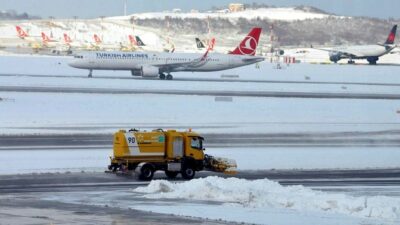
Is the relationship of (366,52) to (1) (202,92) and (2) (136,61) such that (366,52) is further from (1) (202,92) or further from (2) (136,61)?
(1) (202,92)

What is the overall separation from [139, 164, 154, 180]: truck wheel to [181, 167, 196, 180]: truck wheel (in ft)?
3.64

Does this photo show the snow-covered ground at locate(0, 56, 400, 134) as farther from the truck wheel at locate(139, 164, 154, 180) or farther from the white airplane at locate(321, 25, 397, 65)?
the white airplane at locate(321, 25, 397, 65)

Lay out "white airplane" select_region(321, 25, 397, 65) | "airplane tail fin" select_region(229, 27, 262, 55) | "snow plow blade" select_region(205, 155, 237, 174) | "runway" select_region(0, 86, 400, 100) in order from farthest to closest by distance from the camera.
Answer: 1. "white airplane" select_region(321, 25, 397, 65)
2. "airplane tail fin" select_region(229, 27, 262, 55)
3. "runway" select_region(0, 86, 400, 100)
4. "snow plow blade" select_region(205, 155, 237, 174)

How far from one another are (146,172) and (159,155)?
89 cm

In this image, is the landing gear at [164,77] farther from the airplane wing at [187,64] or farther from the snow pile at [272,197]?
the snow pile at [272,197]

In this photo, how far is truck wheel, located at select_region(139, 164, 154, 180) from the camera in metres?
30.8

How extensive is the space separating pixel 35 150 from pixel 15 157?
2.32 meters

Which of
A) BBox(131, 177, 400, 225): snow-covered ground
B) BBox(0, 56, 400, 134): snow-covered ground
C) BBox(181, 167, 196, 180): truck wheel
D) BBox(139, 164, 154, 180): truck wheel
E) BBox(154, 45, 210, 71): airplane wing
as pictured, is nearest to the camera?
BBox(131, 177, 400, 225): snow-covered ground

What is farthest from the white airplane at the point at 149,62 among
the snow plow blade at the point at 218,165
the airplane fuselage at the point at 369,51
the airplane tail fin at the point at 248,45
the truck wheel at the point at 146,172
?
the airplane fuselage at the point at 369,51

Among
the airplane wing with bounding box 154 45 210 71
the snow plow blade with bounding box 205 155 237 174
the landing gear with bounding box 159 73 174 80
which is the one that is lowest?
the snow plow blade with bounding box 205 155 237 174

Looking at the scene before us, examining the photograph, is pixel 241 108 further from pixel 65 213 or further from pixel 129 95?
pixel 65 213

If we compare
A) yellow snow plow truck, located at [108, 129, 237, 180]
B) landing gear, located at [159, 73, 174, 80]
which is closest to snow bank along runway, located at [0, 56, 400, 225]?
yellow snow plow truck, located at [108, 129, 237, 180]

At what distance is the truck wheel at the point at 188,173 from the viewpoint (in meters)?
31.4

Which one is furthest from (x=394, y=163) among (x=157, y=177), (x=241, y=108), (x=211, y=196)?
(x=241, y=108)
